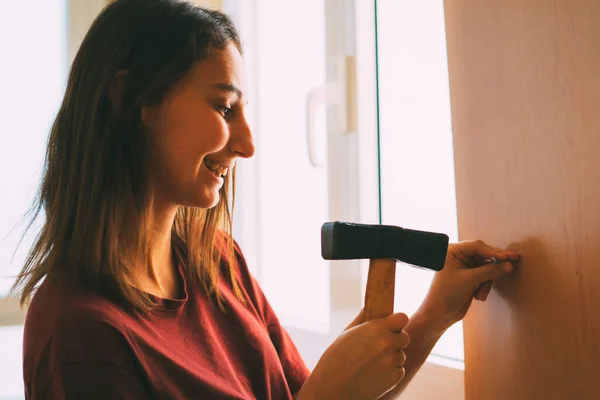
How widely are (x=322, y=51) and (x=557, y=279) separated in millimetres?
935

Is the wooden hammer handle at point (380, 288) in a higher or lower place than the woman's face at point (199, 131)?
lower

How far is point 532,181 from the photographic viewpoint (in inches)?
29.1

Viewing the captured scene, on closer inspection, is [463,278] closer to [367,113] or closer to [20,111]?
[367,113]

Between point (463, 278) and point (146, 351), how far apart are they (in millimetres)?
433

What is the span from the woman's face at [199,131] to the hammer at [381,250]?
0.21m

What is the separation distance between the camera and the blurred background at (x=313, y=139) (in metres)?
1.16

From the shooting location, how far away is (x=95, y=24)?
0.89 meters

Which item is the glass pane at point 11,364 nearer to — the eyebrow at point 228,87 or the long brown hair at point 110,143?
the long brown hair at point 110,143

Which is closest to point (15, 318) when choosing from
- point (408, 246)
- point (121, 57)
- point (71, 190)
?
point (71, 190)

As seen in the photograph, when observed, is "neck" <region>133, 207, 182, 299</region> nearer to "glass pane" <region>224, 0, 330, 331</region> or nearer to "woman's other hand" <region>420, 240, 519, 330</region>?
"woman's other hand" <region>420, 240, 519, 330</region>

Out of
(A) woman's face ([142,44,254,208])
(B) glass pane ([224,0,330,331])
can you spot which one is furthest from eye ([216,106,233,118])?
(B) glass pane ([224,0,330,331])

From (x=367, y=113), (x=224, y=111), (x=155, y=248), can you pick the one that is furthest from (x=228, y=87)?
(x=367, y=113)

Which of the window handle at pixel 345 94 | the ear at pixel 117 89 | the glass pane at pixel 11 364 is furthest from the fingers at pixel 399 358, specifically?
the glass pane at pixel 11 364

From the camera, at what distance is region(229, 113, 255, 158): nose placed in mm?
906
